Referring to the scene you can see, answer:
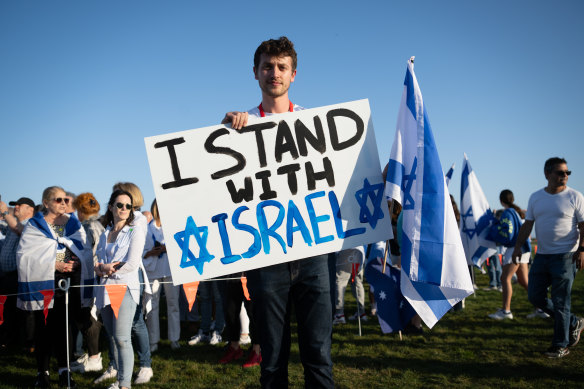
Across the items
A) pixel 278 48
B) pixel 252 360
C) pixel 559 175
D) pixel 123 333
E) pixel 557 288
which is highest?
pixel 278 48

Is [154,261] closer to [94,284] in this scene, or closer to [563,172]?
[94,284]

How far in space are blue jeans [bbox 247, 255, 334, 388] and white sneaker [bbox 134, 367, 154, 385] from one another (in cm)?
283

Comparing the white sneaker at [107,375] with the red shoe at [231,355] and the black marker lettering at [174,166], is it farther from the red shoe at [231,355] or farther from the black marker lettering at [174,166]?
the black marker lettering at [174,166]

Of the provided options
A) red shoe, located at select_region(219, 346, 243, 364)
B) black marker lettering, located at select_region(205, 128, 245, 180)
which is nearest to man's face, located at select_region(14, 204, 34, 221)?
red shoe, located at select_region(219, 346, 243, 364)

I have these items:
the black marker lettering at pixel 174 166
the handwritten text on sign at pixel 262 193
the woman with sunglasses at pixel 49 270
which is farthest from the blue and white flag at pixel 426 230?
the woman with sunglasses at pixel 49 270

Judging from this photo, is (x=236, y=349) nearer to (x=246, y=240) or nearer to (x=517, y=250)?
(x=246, y=240)

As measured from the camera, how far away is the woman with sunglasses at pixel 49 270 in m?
4.57

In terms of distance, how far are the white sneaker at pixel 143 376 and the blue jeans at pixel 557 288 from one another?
17.1 feet

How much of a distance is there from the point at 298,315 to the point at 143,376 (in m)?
3.12

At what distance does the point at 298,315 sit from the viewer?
2.46 meters

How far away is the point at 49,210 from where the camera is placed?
15.7 ft

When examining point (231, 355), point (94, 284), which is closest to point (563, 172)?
point (231, 355)

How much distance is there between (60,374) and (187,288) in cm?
177

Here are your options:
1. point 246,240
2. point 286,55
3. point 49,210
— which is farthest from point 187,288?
point 286,55
